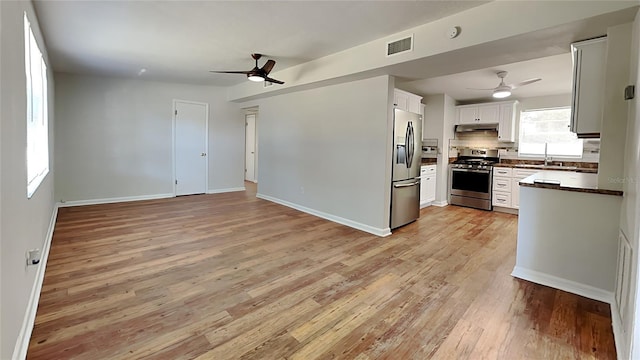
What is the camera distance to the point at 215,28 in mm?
3338

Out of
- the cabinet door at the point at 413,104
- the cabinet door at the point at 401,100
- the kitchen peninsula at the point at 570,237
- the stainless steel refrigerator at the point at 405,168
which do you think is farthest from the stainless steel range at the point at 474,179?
the kitchen peninsula at the point at 570,237

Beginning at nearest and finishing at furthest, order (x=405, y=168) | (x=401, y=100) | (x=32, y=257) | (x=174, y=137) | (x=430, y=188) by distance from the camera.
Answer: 1. (x=32, y=257)
2. (x=405, y=168)
3. (x=401, y=100)
4. (x=430, y=188)
5. (x=174, y=137)

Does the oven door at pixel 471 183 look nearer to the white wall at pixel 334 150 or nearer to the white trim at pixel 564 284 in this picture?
the white wall at pixel 334 150

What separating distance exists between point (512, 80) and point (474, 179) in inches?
78.8

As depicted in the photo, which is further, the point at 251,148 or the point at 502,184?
the point at 251,148

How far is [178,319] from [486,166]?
19.7 ft

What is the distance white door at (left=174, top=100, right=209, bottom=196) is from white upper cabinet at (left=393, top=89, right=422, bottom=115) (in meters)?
4.49

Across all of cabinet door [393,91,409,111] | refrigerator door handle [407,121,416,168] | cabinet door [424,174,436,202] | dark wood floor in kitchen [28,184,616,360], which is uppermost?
cabinet door [393,91,409,111]

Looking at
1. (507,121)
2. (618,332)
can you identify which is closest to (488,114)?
(507,121)

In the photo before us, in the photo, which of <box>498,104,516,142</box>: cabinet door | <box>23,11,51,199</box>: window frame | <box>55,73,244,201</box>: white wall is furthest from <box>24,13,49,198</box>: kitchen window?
<box>498,104,516,142</box>: cabinet door

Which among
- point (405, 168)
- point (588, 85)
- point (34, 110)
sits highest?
point (588, 85)

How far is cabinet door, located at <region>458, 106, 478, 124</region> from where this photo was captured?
21.1ft

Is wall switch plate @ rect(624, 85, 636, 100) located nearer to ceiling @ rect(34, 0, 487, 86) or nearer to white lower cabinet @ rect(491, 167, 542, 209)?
ceiling @ rect(34, 0, 487, 86)

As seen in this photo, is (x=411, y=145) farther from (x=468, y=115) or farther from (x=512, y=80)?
(x=468, y=115)
